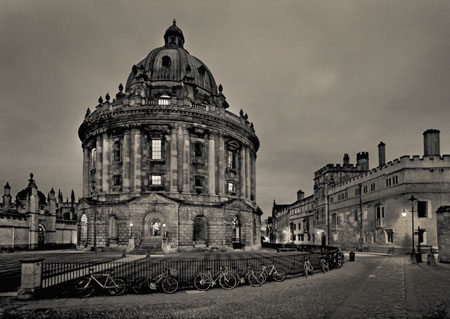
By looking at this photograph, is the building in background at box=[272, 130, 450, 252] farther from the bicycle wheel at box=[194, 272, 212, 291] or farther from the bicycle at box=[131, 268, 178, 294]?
the bicycle at box=[131, 268, 178, 294]

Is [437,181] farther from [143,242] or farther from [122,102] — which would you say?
[122,102]

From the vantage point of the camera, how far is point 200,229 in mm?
52656

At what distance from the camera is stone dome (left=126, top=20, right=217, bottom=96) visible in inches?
2344

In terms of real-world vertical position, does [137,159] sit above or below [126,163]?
above

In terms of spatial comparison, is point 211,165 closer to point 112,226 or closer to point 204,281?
point 112,226

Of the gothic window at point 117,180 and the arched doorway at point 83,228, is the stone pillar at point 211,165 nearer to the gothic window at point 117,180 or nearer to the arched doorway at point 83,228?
the gothic window at point 117,180

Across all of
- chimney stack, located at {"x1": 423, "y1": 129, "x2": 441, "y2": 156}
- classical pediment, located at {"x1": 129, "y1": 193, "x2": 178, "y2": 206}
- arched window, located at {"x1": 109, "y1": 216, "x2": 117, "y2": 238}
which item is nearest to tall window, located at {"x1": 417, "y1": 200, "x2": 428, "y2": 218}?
chimney stack, located at {"x1": 423, "y1": 129, "x2": 441, "y2": 156}

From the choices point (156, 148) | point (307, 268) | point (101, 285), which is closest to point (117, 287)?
point (101, 285)

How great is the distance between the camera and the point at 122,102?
5403 centimetres

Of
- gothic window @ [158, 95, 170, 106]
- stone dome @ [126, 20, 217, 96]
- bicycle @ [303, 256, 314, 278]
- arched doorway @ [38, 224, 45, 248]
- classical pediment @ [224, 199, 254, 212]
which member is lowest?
arched doorway @ [38, 224, 45, 248]

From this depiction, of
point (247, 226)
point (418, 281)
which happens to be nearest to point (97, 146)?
point (247, 226)

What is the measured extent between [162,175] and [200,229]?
8782mm

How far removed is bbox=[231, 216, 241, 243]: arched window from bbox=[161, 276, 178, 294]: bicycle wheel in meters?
37.7

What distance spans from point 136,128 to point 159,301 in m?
38.9
